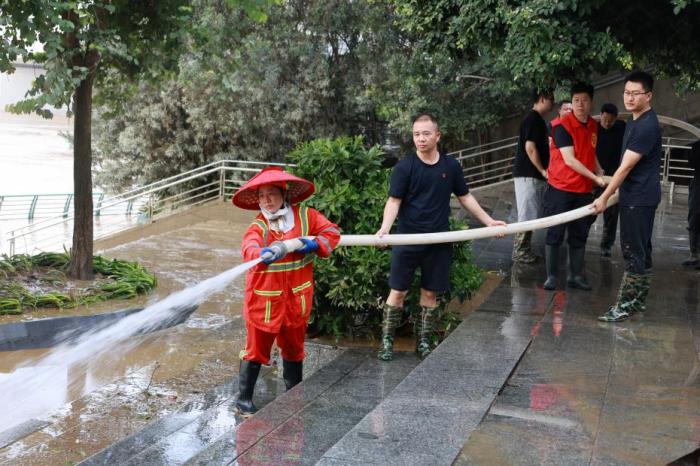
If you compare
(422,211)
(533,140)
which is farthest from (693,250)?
(422,211)

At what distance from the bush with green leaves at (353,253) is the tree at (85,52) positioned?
405 cm

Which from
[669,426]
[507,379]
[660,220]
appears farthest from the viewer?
[660,220]

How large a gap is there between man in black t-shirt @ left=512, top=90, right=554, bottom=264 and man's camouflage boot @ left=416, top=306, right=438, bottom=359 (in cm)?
282

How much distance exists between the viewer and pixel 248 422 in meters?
5.19

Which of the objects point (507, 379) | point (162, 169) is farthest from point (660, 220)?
point (162, 169)

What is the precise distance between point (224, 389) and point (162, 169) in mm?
17838

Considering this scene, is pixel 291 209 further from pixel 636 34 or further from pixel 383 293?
pixel 636 34

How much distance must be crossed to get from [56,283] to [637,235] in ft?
24.4

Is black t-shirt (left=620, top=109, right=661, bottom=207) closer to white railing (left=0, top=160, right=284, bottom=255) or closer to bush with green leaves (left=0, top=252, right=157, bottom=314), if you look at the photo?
bush with green leaves (left=0, top=252, right=157, bottom=314)

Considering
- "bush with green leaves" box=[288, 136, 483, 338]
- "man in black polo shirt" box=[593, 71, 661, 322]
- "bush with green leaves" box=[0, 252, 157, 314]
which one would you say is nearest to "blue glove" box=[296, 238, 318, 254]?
"bush with green leaves" box=[288, 136, 483, 338]

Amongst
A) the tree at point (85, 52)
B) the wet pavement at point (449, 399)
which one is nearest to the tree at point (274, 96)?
the tree at point (85, 52)

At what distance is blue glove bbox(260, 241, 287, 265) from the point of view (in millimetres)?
5102

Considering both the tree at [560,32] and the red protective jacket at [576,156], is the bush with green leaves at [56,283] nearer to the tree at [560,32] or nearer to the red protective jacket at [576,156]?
the tree at [560,32]

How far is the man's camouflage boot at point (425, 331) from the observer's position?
22.3ft
